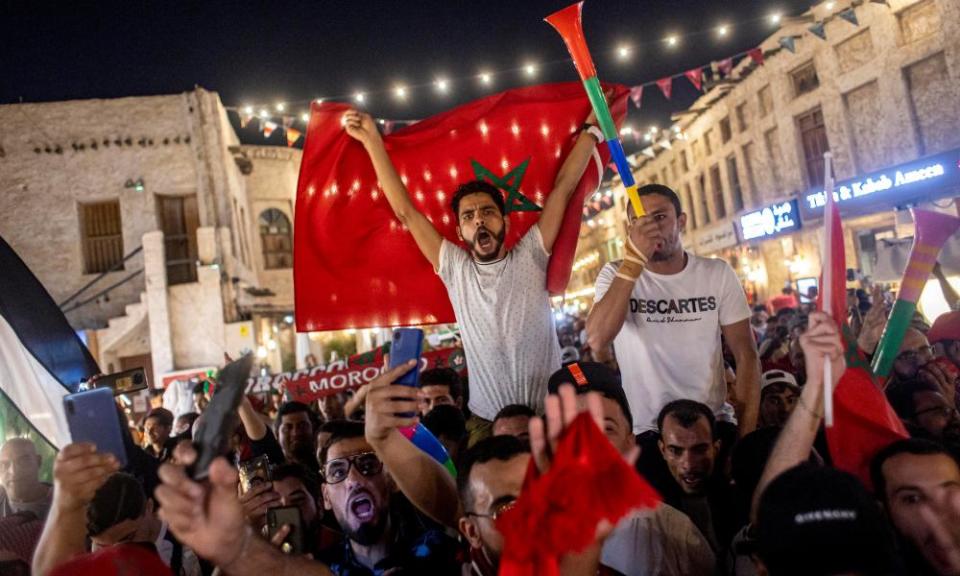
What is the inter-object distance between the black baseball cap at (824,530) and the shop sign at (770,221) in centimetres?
1790

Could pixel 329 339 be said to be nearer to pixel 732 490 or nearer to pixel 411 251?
pixel 411 251

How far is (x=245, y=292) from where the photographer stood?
71.2ft

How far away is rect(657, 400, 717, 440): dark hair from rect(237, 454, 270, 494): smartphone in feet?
6.55

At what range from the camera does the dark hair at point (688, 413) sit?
11.6 feet

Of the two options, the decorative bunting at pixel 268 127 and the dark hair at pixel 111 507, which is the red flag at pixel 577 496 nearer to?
the dark hair at pixel 111 507

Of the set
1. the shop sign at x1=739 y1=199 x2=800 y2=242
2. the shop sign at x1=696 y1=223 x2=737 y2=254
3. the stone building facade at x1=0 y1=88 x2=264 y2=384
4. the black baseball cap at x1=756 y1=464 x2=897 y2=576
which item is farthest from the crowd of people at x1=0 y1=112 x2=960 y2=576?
the shop sign at x1=696 y1=223 x2=737 y2=254

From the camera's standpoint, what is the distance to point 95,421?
7.45 ft

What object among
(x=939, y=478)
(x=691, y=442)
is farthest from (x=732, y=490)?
(x=939, y=478)

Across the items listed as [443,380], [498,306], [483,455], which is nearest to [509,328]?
[498,306]

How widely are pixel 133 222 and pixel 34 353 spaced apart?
16.7 metres

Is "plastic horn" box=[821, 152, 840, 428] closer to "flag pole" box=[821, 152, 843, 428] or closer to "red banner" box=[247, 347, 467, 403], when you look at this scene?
"flag pole" box=[821, 152, 843, 428]

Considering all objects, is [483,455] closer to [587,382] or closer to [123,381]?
[587,382]

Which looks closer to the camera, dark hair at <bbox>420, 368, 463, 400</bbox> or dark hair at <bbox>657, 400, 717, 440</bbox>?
dark hair at <bbox>657, 400, 717, 440</bbox>

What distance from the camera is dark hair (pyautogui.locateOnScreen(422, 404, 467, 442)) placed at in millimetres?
4664
